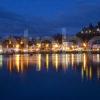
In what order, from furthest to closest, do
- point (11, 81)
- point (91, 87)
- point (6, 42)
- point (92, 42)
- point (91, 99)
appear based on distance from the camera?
point (6, 42), point (92, 42), point (11, 81), point (91, 87), point (91, 99)

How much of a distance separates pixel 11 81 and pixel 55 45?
10120cm

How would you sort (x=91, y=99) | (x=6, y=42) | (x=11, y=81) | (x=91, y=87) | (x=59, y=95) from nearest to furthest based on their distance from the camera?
(x=91, y=99), (x=59, y=95), (x=91, y=87), (x=11, y=81), (x=6, y=42)

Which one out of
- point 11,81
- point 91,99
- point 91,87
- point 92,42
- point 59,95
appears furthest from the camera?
point 92,42

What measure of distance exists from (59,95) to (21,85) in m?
4.14

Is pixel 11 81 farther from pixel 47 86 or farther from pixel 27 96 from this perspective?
pixel 27 96

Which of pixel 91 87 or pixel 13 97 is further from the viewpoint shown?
pixel 91 87

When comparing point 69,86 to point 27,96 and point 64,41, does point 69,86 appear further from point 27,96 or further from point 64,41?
Answer: point 64,41

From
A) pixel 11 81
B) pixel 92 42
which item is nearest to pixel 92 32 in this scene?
pixel 92 42

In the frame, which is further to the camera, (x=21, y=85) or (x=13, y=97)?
(x=21, y=85)

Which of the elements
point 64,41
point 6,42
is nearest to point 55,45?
point 64,41

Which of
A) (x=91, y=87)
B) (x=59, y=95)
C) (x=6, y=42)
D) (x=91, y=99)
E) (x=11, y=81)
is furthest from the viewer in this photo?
(x=6, y=42)

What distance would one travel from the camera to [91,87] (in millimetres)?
20281

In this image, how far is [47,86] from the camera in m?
21.2

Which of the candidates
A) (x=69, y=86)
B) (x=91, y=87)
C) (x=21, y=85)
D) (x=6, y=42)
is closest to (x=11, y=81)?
(x=21, y=85)
